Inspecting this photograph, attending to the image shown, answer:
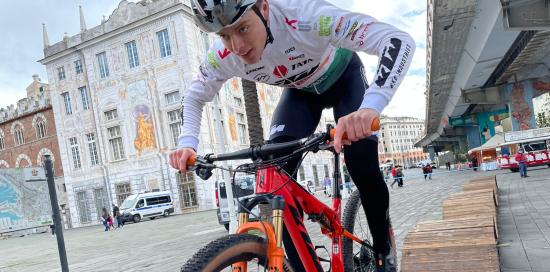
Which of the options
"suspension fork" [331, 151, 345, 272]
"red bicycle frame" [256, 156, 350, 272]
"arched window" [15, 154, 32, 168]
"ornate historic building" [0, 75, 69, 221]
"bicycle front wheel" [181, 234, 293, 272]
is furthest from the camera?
"arched window" [15, 154, 32, 168]

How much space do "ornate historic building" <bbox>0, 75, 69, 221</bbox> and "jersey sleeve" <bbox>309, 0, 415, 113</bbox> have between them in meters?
45.6

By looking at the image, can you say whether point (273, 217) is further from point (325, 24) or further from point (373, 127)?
point (325, 24)

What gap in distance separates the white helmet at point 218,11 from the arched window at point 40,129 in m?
49.7

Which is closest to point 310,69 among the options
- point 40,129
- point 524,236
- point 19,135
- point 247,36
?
point 247,36

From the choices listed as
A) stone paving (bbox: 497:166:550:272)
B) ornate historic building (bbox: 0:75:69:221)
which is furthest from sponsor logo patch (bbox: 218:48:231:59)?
ornate historic building (bbox: 0:75:69:221)

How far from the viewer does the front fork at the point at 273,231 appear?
1939mm

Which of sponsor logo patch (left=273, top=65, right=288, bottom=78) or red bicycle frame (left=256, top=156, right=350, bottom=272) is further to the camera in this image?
sponsor logo patch (left=273, top=65, right=288, bottom=78)

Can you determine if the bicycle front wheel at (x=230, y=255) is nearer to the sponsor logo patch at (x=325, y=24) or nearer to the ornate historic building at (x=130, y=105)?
the sponsor logo patch at (x=325, y=24)

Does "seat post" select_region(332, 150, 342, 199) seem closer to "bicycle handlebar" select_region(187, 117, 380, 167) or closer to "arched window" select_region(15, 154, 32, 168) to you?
"bicycle handlebar" select_region(187, 117, 380, 167)

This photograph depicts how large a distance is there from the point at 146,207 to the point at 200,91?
1281 inches

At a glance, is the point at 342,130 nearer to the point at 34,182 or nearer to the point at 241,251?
the point at 241,251

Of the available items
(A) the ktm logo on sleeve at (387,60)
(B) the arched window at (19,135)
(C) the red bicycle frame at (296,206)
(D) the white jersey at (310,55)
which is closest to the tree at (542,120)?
(D) the white jersey at (310,55)

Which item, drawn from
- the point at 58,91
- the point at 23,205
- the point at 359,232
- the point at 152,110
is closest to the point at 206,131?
the point at 152,110

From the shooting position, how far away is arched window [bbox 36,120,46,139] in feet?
151
